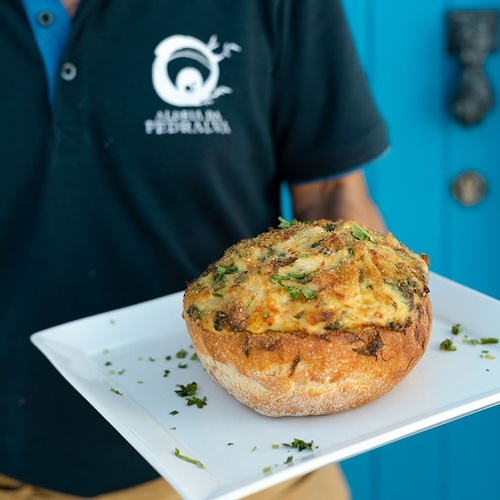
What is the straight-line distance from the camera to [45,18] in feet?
5.36

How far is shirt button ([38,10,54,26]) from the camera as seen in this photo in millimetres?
1632

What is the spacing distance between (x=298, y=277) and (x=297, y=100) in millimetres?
706

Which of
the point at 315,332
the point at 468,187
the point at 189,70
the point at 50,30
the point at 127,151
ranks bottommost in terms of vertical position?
the point at 468,187

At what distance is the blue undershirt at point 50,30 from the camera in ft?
5.36

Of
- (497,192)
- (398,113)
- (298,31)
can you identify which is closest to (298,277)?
(298,31)

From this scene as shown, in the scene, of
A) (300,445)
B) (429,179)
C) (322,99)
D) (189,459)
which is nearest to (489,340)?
(300,445)

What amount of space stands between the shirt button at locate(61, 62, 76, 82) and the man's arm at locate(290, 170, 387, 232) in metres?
0.60

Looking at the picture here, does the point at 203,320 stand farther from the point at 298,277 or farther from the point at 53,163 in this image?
the point at 53,163

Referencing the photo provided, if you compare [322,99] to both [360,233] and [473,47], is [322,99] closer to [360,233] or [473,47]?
[360,233]

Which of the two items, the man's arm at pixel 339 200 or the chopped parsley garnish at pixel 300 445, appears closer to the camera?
the chopped parsley garnish at pixel 300 445

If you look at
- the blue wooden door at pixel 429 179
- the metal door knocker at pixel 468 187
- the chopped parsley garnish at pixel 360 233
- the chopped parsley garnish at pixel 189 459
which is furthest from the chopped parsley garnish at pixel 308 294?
the metal door knocker at pixel 468 187

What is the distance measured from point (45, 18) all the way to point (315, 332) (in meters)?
0.90

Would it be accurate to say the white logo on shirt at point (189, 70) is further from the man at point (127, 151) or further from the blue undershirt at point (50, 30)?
the blue undershirt at point (50, 30)

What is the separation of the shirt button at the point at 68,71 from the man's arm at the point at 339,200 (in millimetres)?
602
